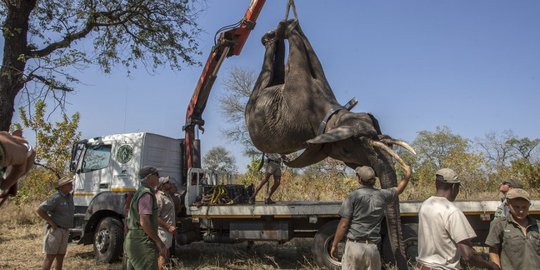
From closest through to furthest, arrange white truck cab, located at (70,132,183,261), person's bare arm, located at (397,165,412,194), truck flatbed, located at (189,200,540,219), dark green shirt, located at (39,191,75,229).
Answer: person's bare arm, located at (397,165,412,194) → dark green shirt, located at (39,191,75,229) → truck flatbed, located at (189,200,540,219) → white truck cab, located at (70,132,183,261)

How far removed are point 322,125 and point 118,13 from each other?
19.7 ft

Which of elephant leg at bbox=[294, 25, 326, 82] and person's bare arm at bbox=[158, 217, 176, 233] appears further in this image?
elephant leg at bbox=[294, 25, 326, 82]

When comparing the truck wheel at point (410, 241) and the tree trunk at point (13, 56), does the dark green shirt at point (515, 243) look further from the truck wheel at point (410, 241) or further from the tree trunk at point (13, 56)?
the tree trunk at point (13, 56)

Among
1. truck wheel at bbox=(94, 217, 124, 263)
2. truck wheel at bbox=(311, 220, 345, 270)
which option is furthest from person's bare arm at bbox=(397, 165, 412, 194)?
truck wheel at bbox=(94, 217, 124, 263)

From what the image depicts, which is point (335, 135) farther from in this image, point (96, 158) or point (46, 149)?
point (46, 149)

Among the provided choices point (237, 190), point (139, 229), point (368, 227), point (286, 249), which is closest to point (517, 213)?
point (368, 227)

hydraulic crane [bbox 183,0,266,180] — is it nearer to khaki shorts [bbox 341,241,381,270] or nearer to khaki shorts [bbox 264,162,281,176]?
khaki shorts [bbox 264,162,281,176]

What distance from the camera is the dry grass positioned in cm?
868

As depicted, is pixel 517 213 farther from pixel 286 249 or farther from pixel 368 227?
pixel 286 249

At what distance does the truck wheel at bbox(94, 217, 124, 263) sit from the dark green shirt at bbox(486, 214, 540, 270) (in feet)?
24.3

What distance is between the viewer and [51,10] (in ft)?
31.6

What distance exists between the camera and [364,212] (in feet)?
15.0

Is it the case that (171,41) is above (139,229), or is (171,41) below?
above

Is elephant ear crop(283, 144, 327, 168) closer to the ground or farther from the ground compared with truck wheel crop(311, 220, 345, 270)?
farther from the ground
